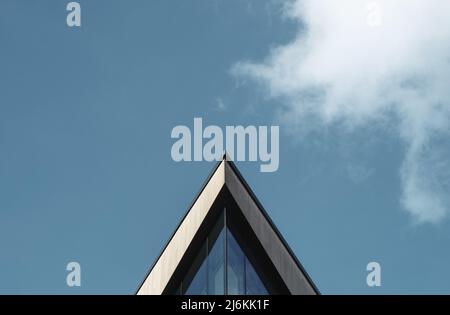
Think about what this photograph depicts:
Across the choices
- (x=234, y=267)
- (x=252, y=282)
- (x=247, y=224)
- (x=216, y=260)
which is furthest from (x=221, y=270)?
(x=247, y=224)

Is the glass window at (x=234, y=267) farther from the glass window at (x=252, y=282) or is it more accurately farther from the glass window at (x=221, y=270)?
the glass window at (x=252, y=282)

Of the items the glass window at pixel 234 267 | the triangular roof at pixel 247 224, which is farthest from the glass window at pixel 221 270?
the triangular roof at pixel 247 224

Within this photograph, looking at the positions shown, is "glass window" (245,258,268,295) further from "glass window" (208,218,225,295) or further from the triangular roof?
"glass window" (208,218,225,295)

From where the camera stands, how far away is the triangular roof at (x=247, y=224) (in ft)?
63.2

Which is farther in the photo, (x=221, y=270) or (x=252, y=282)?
(x=252, y=282)

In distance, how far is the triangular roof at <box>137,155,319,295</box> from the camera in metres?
19.2

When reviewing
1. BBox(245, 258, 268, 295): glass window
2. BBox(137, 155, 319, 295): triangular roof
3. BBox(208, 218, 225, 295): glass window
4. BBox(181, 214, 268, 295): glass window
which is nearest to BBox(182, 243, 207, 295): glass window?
BBox(181, 214, 268, 295): glass window

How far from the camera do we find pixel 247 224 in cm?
1944

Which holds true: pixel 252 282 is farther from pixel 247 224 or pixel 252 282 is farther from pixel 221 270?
pixel 247 224
